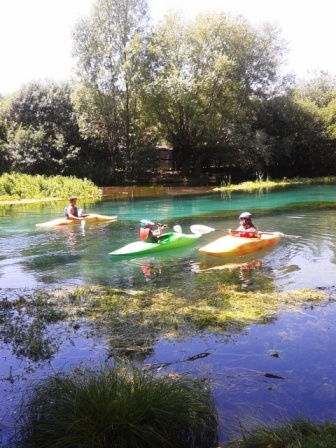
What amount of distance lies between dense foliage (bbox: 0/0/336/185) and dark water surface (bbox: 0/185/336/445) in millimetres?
13770

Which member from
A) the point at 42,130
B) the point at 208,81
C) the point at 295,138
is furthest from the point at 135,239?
the point at 295,138

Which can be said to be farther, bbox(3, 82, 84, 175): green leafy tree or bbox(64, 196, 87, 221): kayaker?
bbox(3, 82, 84, 175): green leafy tree

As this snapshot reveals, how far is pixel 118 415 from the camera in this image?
124 inches

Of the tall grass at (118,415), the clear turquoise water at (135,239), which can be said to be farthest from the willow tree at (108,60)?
the tall grass at (118,415)

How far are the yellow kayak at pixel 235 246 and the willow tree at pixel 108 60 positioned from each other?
75.1 feet

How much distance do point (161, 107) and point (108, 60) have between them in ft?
16.0

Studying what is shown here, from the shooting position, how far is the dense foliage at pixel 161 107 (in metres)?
31.2

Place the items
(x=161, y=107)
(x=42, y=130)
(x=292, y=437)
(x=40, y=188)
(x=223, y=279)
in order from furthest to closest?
1. (x=161, y=107)
2. (x=42, y=130)
3. (x=40, y=188)
4. (x=223, y=279)
5. (x=292, y=437)

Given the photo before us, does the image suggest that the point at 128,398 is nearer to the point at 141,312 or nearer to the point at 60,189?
the point at 141,312

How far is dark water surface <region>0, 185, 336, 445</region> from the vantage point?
424cm

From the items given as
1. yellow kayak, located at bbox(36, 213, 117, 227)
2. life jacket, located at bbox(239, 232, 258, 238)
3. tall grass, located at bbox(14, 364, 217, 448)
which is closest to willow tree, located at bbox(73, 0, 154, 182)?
yellow kayak, located at bbox(36, 213, 117, 227)

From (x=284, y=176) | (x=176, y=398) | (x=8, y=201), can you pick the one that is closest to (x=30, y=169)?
(x=8, y=201)

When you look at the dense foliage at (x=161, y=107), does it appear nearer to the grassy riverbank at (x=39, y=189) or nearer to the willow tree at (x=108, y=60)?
the willow tree at (x=108, y=60)

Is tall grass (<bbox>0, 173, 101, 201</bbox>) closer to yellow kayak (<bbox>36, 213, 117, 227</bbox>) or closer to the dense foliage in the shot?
the dense foliage
